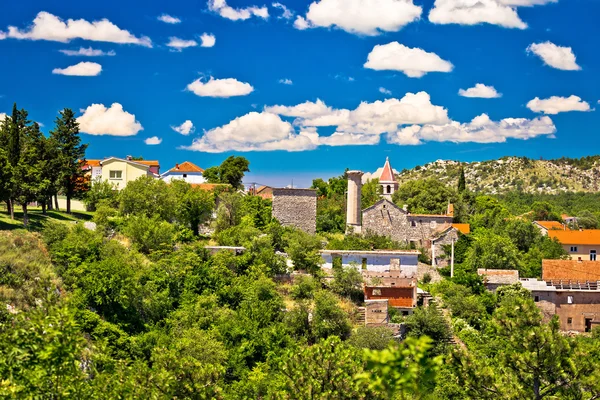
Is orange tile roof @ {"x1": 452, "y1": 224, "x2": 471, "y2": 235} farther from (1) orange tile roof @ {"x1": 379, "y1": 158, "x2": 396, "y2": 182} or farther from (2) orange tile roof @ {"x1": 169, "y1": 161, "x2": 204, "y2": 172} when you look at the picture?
(2) orange tile roof @ {"x1": 169, "y1": 161, "x2": 204, "y2": 172}

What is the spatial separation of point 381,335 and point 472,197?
28.2 m

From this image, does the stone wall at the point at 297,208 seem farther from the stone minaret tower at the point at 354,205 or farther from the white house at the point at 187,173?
the white house at the point at 187,173

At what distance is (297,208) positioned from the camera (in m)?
37.8

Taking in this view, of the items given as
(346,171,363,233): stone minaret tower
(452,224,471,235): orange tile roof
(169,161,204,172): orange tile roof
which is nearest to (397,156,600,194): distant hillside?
(169,161,204,172): orange tile roof

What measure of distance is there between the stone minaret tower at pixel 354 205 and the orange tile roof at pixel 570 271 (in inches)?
409

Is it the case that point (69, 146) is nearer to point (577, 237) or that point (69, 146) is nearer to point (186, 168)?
point (186, 168)

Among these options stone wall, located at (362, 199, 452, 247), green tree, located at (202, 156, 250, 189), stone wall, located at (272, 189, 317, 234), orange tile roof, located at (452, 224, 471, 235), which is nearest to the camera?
stone wall, located at (272, 189, 317, 234)

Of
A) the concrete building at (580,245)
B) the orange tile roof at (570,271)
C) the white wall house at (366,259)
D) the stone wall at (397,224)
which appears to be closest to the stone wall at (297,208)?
the stone wall at (397,224)

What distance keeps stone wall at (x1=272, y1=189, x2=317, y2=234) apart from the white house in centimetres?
2038

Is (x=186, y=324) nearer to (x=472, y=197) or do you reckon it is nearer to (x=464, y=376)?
(x=464, y=376)

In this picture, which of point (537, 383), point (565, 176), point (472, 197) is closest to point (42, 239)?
point (537, 383)

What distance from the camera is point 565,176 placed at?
12456cm

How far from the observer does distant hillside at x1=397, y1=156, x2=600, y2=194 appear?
395 ft

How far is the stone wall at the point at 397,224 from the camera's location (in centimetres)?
3909
